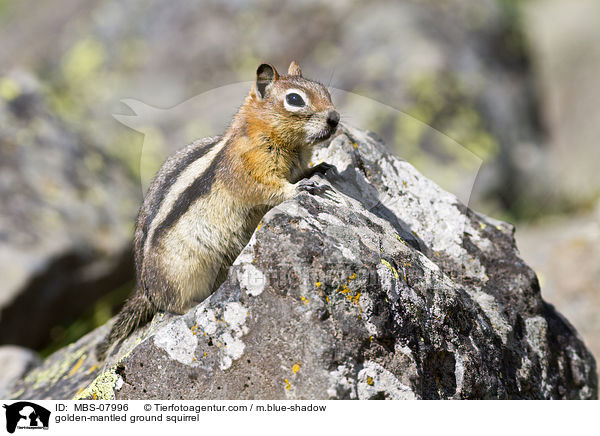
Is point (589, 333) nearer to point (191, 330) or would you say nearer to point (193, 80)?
point (191, 330)

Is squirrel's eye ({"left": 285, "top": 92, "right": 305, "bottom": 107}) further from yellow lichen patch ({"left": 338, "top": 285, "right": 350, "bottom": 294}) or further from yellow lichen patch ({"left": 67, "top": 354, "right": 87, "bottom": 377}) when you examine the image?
yellow lichen patch ({"left": 67, "top": 354, "right": 87, "bottom": 377})

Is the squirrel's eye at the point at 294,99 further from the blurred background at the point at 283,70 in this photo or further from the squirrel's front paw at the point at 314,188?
the blurred background at the point at 283,70

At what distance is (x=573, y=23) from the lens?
15.7 m

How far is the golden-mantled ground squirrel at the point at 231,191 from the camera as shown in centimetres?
471

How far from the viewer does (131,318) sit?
521cm

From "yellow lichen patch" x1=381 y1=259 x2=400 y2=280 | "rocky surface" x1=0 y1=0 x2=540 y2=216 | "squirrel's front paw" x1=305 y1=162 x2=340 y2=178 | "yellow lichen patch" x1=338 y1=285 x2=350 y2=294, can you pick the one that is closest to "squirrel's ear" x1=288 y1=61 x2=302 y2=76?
"squirrel's front paw" x1=305 y1=162 x2=340 y2=178

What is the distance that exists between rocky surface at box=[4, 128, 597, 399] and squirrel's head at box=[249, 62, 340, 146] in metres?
0.51

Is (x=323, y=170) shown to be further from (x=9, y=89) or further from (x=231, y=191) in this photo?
(x=9, y=89)

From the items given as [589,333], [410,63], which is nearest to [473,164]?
[410,63]

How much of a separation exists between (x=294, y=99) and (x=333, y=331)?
2.03 meters

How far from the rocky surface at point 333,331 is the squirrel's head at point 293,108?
0.51m

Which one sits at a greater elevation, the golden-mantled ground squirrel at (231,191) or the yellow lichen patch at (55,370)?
the golden-mantled ground squirrel at (231,191)
